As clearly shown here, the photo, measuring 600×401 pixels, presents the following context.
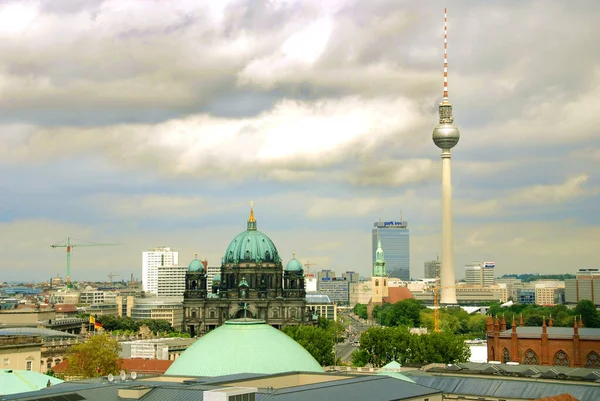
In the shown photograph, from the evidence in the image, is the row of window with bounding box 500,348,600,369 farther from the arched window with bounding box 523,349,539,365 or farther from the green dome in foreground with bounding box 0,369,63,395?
the green dome in foreground with bounding box 0,369,63,395

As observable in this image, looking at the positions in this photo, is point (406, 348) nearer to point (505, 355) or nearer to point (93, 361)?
point (505, 355)

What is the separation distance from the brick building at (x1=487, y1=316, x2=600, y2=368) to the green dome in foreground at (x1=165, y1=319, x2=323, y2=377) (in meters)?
71.8

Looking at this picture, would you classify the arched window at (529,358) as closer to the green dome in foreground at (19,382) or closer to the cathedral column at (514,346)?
the cathedral column at (514,346)

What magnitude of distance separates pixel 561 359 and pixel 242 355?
263 feet

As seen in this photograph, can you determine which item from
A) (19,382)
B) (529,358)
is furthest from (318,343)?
(19,382)

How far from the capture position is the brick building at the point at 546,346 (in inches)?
5817

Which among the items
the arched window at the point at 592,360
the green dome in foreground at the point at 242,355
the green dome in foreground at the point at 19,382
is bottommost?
the arched window at the point at 592,360

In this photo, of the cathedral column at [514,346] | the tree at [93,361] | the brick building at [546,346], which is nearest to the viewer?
the tree at [93,361]

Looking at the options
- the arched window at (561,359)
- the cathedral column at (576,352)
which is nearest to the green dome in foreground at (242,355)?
the cathedral column at (576,352)

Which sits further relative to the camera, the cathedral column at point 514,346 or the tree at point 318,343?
the tree at point 318,343

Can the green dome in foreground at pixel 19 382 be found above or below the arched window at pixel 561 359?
above

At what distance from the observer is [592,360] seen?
147 m

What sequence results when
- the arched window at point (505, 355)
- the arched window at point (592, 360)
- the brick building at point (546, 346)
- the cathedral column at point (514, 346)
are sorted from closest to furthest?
the arched window at point (592, 360)
the brick building at point (546, 346)
the cathedral column at point (514, 346)
the arched window at point (505, 355)

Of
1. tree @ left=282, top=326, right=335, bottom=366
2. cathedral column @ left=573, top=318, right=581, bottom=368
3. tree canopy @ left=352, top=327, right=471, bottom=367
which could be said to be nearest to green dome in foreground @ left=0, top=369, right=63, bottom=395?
tree canopy @ left=352, top=327, right=471, bottom=367
